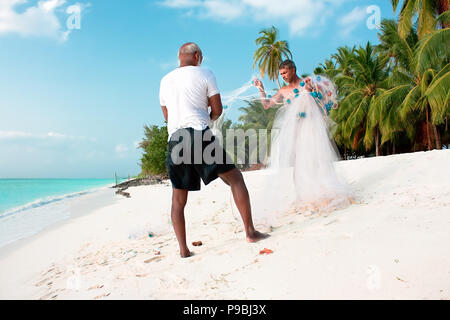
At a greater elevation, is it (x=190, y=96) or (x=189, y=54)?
(x=189, y=54)

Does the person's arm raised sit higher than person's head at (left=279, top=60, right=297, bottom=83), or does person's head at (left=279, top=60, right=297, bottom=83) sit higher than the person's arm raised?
person's head at (left=279, top=60, right=297, bottom=83)

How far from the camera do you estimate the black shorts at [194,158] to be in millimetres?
2857

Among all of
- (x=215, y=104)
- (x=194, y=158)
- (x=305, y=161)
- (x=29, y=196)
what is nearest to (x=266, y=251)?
(x=194, y=158)

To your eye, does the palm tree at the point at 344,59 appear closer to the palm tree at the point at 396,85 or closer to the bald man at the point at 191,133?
the palm tree at the point at 396,85

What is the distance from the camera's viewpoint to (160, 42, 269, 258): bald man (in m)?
2.88

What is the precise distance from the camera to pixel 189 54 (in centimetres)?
306

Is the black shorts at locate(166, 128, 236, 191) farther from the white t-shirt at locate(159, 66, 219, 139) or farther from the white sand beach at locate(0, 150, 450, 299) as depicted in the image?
the white sand beach at locate(0, 150, 450, 299)

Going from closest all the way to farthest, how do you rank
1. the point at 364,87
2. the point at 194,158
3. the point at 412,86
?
1. the point at 194,158
2. the point at 412,86
3. the point at 364,87

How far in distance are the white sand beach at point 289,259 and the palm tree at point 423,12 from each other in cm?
1614

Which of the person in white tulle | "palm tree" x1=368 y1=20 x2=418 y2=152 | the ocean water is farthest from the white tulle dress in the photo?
"palm tree" x1=368 y1=20 x2=418 y2=152

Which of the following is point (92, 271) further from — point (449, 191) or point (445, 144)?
point (445, 144)

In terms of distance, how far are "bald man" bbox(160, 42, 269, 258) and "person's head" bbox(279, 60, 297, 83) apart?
1.40m

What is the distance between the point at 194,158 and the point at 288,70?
1960 millimetres

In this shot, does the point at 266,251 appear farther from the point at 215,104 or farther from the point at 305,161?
the point at 305,161
